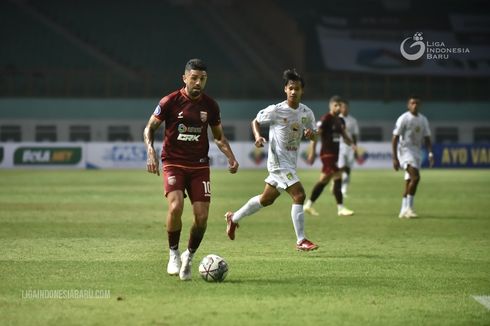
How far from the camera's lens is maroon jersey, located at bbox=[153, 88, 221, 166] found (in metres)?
9.84

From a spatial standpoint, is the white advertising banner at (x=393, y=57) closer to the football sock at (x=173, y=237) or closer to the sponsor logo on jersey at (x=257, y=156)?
the sponsor logo on jersey at (x=257, y=156)

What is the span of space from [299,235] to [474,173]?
27.9m

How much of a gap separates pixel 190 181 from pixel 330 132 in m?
9.64

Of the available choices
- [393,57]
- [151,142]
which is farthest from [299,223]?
[393,57]

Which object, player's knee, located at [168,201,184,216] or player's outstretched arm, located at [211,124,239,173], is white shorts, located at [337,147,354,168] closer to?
player's outstretched arm, located at [211,124,239,173]

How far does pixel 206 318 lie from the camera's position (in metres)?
7.41

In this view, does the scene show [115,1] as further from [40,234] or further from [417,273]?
[417,273]

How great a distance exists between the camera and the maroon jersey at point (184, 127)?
9.84m

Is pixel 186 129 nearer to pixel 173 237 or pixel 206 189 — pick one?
pixel 206 189

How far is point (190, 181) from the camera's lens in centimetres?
995

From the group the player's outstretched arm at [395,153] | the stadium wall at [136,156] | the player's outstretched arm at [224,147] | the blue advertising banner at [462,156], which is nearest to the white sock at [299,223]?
the player's outstretched arm at [224,147]

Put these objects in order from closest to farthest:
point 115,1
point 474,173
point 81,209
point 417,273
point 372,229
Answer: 1. point 417,273
2. point 372,229
3. point 81,209
4. point 474,173
5. point 115,1

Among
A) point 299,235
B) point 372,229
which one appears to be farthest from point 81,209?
point 299,235

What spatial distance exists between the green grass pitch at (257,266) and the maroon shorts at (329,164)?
95cm
